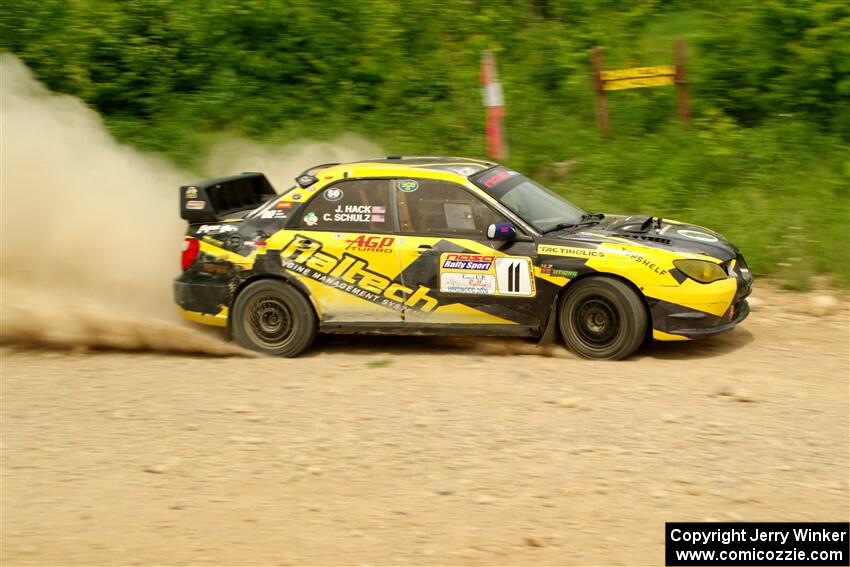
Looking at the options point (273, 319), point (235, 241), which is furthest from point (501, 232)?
point (235, 241)

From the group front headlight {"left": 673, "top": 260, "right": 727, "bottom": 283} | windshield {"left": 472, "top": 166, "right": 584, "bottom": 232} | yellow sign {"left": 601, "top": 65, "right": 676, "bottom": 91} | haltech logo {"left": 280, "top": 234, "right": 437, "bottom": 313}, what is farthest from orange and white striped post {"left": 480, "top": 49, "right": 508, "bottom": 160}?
front headlight {"left": 673, "top": 260, "right": 727, "bottom": 283}

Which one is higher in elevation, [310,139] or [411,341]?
[310,139]

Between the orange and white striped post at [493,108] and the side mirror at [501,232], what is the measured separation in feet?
15.2

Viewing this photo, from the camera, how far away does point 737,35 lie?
44.8 ft

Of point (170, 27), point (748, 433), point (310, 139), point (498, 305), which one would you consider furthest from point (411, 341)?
point (170, 27)

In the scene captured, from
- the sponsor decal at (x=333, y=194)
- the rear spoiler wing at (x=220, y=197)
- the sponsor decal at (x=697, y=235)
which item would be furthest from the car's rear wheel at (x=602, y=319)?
the rear spoiler wing at (x=220, y=197)

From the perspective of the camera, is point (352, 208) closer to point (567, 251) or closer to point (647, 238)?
point (567, 251)

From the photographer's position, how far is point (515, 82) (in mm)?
14445

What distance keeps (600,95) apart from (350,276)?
599 cm

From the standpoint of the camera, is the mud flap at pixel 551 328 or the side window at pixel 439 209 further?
the side window at pixel 439 209

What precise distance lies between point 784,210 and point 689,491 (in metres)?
6.63

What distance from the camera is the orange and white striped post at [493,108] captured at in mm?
12586

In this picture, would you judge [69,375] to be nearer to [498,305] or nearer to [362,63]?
[498,305]

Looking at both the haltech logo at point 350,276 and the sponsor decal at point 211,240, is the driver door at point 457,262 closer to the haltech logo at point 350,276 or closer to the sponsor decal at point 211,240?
the haltech logo at point 350,276
